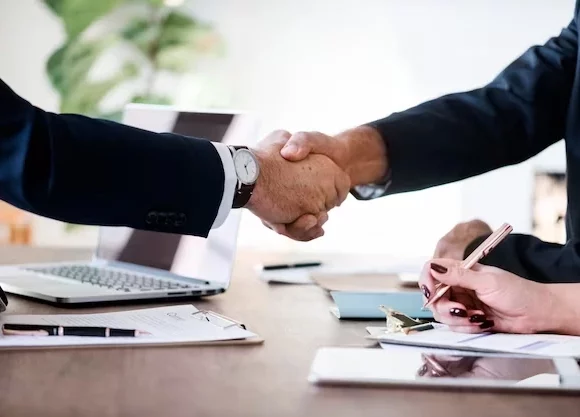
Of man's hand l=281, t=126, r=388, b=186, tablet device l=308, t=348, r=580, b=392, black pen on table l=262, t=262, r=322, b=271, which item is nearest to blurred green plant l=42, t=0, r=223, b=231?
black pen on table l=262, t=262, r=322, b=271

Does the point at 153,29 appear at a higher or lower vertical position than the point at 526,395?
higher

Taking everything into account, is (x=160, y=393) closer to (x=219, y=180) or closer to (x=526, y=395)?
(x=526, y=395)

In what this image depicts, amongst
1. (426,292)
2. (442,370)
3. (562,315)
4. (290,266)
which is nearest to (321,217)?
(290,266)

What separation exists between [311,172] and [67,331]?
56 cm

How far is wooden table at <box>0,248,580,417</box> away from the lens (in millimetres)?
595

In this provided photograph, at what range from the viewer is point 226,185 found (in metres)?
1.01

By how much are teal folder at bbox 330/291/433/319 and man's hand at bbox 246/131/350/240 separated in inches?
7.1

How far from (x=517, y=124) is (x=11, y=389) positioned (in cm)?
100

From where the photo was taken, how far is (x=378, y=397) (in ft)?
2.06

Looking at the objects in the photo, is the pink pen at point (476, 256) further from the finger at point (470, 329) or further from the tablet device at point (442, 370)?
the tablet device at point (442, 370)

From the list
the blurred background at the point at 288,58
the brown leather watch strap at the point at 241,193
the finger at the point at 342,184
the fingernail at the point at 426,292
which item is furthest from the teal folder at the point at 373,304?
the blurred background at the point at 288,58

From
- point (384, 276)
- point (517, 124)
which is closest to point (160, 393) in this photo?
point (384, 276)

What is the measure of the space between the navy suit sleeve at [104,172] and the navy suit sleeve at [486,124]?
437mm

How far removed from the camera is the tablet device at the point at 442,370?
2.15ft
